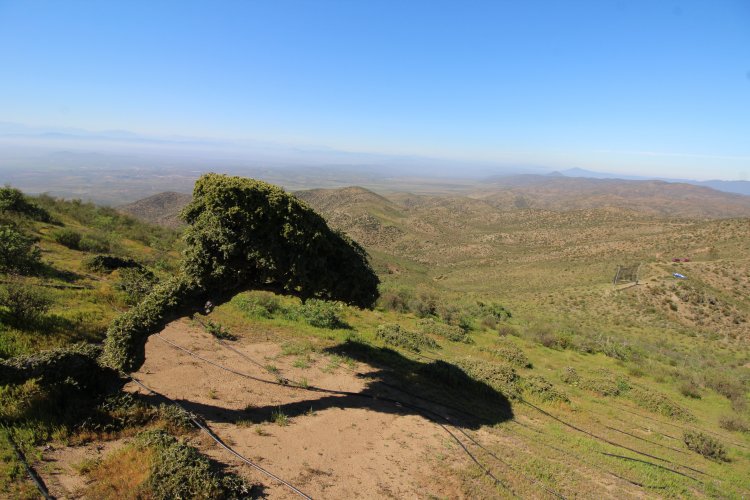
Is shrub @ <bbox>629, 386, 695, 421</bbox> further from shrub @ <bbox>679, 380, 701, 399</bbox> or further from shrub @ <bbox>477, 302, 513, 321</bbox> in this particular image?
shrub @ <bbox>477, 302, 513, 321</bbox>

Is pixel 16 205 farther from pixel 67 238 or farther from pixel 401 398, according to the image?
pixel 401 398

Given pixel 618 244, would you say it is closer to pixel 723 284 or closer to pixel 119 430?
pixel 723 284

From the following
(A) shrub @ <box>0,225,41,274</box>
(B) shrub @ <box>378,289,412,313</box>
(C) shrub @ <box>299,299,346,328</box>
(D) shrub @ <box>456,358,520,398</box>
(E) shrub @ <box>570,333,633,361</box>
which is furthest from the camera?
(B) shrub @ <box>378,289,412,313</box>

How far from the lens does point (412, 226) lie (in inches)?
3460

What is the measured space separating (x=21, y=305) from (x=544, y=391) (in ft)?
54.2

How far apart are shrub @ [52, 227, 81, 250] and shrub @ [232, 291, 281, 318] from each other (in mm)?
12586

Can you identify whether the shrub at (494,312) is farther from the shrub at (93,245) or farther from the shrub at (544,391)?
the shrub at (93,245)

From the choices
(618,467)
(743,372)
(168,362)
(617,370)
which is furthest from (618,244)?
(168,362)

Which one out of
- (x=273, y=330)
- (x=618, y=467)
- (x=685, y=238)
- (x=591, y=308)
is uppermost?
(x=685, y=238)

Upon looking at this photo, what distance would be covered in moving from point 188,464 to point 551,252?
61.2 m

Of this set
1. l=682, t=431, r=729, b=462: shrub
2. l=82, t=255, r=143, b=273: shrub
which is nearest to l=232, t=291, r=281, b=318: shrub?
l=82, t=255, r=143, b=273: shrub

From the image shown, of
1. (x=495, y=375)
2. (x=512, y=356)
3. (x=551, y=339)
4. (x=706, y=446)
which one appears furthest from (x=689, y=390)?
(x=495, y=375)

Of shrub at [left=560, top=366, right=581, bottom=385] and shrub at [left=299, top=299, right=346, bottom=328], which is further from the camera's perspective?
shrub at [left=560, top=366, right=581, bottom=385]

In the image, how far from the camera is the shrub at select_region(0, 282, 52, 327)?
9.30 m
